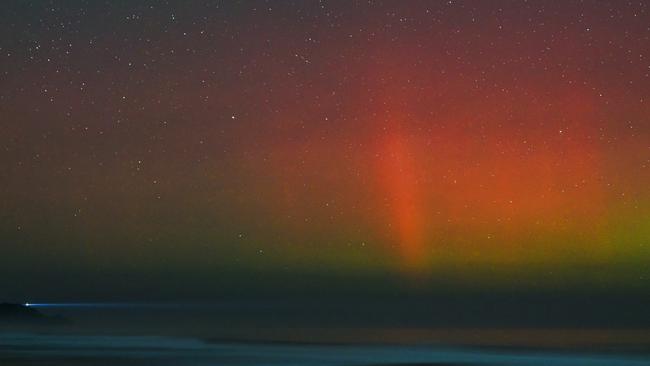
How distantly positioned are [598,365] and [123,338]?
20435 millimetres

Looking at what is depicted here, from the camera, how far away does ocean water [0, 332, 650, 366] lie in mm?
27109

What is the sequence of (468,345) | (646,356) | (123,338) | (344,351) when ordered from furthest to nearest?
1. (123,338)
2. (468,345)
3. (344,351)
4. (646,356)

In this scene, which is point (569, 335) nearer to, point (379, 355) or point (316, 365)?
point (379, 355)

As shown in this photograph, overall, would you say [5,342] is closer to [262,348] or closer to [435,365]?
[262,348]

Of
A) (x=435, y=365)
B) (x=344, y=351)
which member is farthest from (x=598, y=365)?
(x=344, y=351)

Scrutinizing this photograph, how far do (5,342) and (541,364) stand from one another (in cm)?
1885

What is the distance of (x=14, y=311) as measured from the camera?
54.8m

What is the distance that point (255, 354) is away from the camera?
30719 millimetres

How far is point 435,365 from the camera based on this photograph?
2680cm

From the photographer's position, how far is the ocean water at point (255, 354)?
88.9 ft

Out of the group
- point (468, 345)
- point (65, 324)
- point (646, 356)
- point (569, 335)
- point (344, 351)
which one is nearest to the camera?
point (646, 356)

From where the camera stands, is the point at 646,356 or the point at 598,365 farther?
the point at 646,356

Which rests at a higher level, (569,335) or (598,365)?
(569,335)

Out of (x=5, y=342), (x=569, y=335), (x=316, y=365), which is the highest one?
(x=569, y=335)
